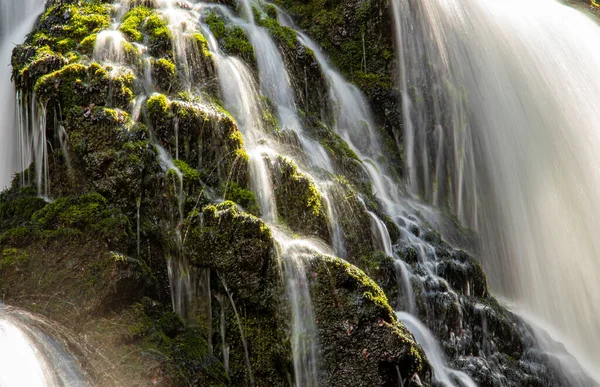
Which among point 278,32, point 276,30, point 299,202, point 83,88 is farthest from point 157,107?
point 276,30

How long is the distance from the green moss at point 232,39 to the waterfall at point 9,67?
410 centimetres

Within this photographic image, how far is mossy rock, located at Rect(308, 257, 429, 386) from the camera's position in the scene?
734 centimetres

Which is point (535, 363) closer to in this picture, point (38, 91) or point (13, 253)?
point (13, 253)

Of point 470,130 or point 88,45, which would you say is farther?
point 470,130

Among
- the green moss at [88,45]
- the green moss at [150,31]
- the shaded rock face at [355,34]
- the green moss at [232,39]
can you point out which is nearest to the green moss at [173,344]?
the green moss at [88,45]

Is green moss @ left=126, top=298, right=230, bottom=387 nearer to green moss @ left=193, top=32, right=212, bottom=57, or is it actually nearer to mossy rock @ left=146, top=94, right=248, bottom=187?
mossy rock @ left=146, top=94, right=248, bottom=187

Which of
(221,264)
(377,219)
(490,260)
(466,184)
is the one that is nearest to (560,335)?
(490,260)

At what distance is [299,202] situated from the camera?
9227mm

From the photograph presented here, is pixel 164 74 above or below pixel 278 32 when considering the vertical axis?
below

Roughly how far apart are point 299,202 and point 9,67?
23.7 ft

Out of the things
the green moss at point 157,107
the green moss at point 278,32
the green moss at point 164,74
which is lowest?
the green moss at point 157,107

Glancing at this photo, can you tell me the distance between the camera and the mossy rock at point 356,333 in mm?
7336

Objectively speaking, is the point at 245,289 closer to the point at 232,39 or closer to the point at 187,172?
the point at 187,172

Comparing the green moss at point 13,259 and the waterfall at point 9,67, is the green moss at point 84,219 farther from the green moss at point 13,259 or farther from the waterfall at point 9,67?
the waterfall at point 9,67
